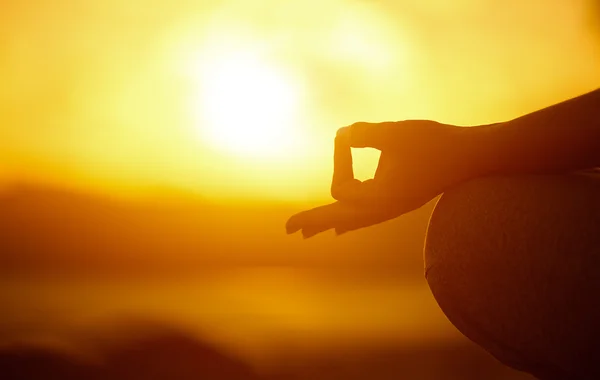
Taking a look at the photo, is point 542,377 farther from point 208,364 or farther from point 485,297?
point 208,364

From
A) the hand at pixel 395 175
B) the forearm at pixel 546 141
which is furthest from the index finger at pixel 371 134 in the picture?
the forearm at pixel 546 141

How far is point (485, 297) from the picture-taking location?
0.66 metres

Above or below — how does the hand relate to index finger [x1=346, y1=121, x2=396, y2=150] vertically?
below

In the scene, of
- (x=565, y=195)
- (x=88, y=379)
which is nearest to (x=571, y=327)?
(x=565, y=195)

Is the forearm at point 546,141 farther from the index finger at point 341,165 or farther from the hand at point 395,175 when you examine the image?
the index finger at point 341,165

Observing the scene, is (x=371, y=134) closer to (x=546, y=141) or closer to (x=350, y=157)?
(x=350, y=157)

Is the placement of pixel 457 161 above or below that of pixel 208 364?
above

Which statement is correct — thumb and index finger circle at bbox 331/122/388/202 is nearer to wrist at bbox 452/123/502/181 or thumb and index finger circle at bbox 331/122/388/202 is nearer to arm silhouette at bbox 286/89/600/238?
arm silhouette at bbox 286/89/600/238

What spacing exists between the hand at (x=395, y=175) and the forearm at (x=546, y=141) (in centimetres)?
4

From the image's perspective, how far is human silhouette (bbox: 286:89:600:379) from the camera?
1.95 feet

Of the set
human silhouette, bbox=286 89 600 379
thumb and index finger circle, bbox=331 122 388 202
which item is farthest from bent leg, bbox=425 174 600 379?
thumb and index finger circle, bbox=331 122 388 202

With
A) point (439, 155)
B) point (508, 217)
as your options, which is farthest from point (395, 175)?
point (508, 217)

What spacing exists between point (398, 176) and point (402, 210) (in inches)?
2.6

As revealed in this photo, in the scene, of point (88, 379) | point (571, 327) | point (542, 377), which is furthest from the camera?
point (88, 379)
